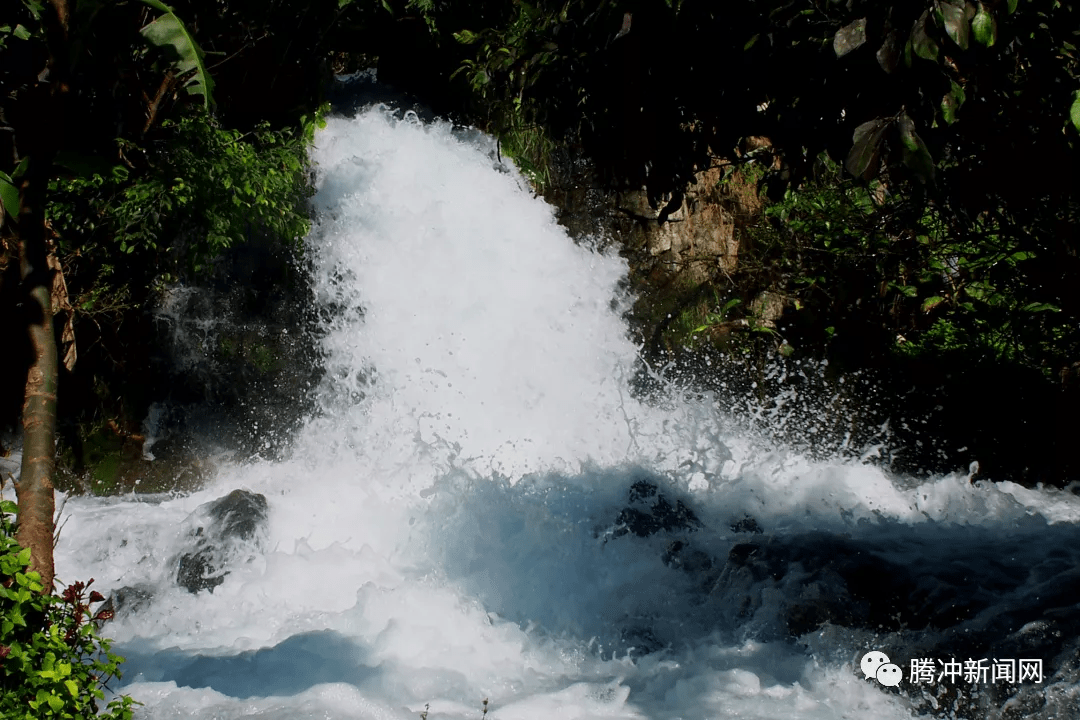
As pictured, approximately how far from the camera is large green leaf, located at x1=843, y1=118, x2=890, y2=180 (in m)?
2.21

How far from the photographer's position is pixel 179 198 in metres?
7.52

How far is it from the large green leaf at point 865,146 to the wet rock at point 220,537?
17.2 feet

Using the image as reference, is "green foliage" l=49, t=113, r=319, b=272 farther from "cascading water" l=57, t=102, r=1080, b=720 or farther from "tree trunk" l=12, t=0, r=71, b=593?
"tree trunk" l=12, t=0, r=71, b=593

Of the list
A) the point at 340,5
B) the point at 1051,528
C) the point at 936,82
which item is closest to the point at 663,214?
the point at 936,82

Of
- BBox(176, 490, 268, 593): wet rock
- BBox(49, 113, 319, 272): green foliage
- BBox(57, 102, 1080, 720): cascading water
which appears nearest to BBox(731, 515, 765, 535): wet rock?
BBox(57, 102, 1080, 720): cascading water

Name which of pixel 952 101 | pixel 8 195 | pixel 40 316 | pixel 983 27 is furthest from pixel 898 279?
pixel 8 195

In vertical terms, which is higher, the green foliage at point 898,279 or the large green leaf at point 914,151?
the green foliage at point 898,279

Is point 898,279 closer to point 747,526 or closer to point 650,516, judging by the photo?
point 747,526

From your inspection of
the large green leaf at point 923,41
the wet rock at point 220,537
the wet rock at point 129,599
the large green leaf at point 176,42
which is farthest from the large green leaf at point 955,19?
the wet rock at point 129,599

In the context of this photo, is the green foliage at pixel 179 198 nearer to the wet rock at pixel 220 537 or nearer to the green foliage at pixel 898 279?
the wet rock at pixel 220 537

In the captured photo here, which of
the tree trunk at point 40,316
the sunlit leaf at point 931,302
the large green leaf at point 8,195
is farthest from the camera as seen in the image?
the sunlit leaf at point 931,302

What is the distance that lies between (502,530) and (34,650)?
3.81 meters

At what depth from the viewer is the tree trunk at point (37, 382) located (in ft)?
9.61

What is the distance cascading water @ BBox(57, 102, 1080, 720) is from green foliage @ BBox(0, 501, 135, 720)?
144cm
